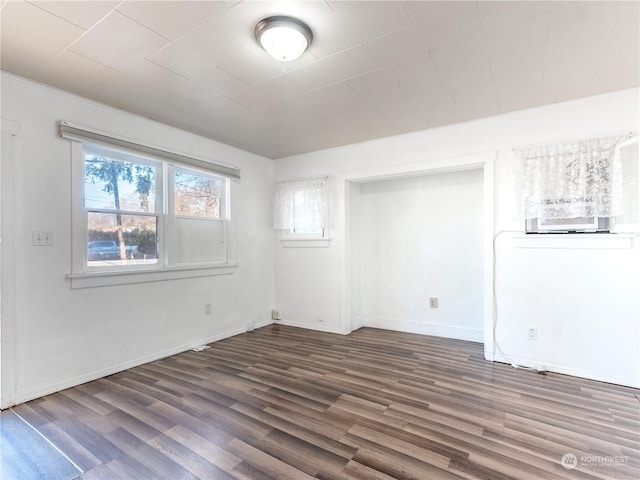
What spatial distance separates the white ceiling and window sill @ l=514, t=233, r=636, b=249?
127cm

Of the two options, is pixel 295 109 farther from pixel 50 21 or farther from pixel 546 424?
pixel 546 424

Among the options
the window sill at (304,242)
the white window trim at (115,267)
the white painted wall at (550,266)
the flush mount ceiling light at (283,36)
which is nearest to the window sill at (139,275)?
the white window trim at (115,267)

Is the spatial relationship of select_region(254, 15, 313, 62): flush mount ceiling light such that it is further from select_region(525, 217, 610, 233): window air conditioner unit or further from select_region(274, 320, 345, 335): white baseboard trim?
select_region(274, 320, 345, 335): white baseboard trim

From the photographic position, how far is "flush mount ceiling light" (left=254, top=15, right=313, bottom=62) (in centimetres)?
187

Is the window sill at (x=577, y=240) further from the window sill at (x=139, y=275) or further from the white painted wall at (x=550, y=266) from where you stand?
the window sill at (x=139, y=275)

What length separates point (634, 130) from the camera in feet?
8.99

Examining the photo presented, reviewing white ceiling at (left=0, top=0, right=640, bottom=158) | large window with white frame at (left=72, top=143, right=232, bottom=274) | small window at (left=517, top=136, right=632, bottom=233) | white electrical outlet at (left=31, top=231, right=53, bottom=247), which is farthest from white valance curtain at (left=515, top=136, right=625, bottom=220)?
white electrical outlet at (left=31, top=231, right=53, bottom=247)

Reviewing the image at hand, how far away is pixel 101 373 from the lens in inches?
117

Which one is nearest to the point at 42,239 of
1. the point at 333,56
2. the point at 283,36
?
the point at 283,36

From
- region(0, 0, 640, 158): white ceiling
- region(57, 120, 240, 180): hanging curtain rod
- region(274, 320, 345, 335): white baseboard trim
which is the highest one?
region(0, 0, 640, 158): white ceiling

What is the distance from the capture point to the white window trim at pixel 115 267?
2818 millimetres

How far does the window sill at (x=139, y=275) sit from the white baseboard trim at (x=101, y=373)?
79cm

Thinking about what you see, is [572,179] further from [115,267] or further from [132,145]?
[115,267]

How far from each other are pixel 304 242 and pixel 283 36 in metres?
3.08
